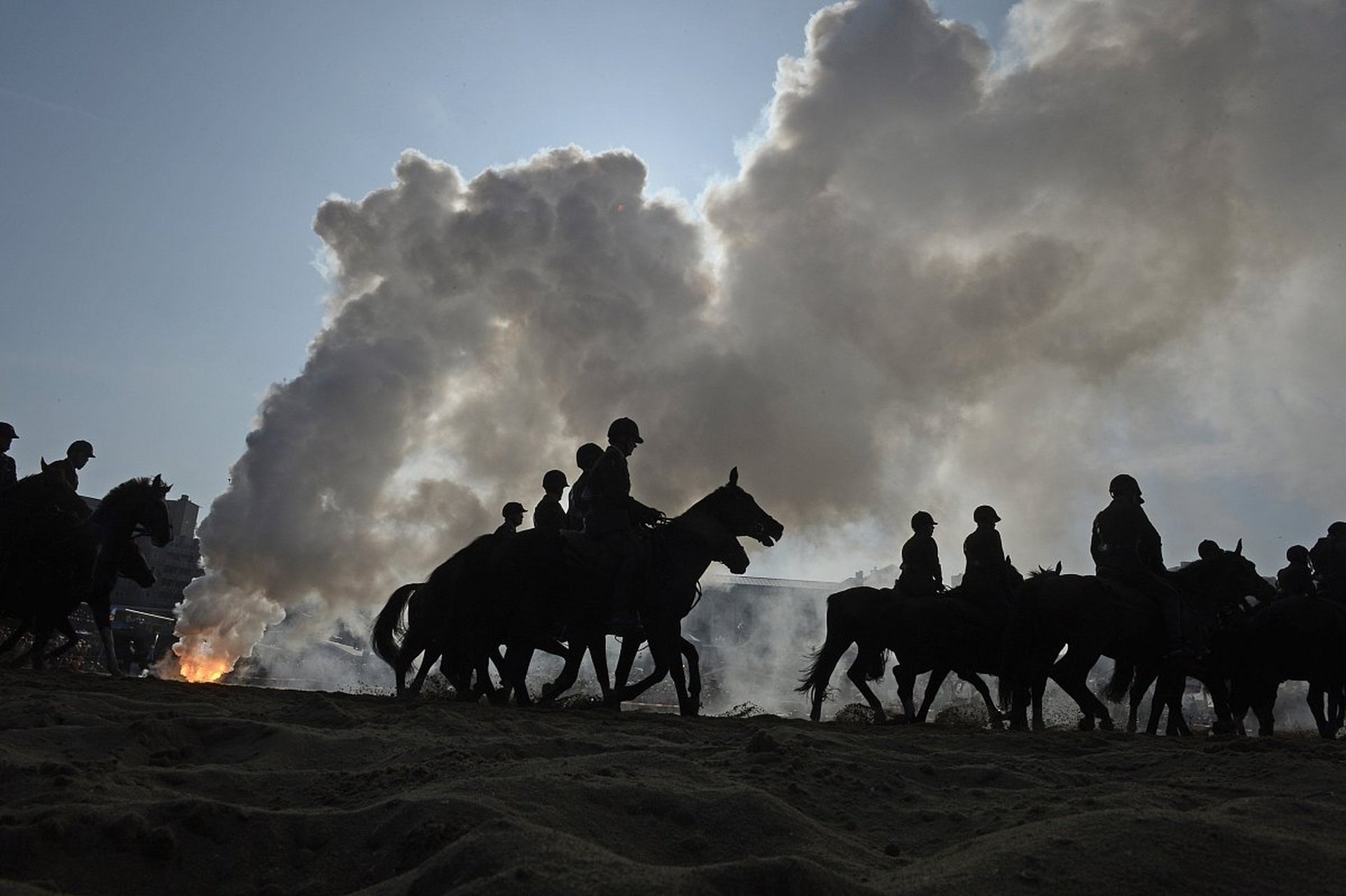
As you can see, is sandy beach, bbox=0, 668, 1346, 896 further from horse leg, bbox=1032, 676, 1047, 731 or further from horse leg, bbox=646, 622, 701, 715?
horse leg, bbox=1032, 676, 1047, 731

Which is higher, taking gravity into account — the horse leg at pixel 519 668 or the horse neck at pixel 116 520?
the horse neck at pixel 116 520

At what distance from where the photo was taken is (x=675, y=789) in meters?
3.82

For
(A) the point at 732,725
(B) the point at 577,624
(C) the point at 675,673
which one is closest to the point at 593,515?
(B) the point at 577,624

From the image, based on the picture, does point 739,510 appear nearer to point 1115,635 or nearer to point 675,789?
point 1115,635

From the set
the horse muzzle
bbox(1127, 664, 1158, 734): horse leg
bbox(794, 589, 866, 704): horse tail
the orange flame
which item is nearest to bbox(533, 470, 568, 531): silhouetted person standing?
the horse muzzle

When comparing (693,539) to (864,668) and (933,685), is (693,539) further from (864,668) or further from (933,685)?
(933,685)

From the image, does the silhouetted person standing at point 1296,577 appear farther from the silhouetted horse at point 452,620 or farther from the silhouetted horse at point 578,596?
the silhouetted horse at point 452,620

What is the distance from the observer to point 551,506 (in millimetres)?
11242

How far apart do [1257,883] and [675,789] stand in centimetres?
198

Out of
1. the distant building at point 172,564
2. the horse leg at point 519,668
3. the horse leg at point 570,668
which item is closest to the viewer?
the horse leg at point 519,668

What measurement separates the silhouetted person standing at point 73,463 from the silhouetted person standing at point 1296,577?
1421 cm

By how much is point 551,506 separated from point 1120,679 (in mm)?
6819

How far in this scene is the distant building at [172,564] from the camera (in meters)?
69.9

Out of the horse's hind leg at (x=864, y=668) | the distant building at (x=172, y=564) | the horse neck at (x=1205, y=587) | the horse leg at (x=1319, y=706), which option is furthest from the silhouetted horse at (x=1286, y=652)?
the distant building at (x=172, y=564)
